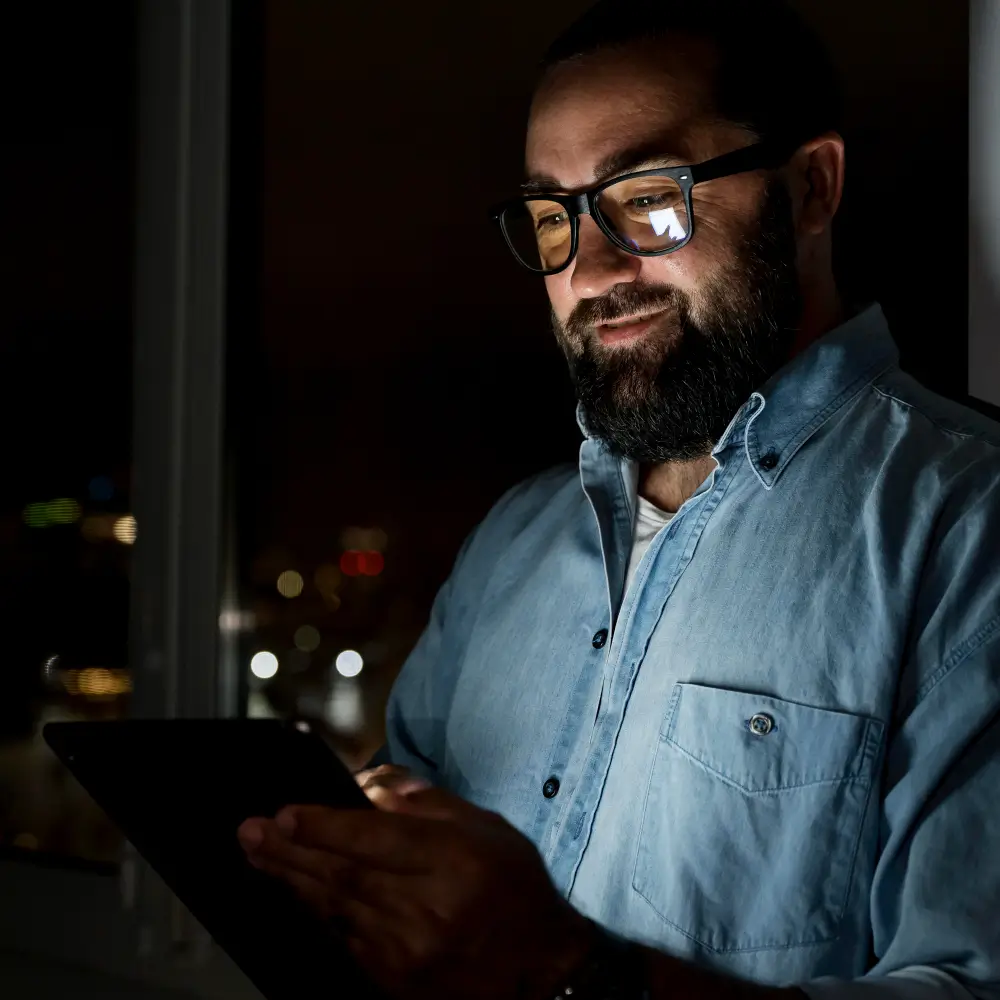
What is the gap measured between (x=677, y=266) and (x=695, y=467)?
0.23m

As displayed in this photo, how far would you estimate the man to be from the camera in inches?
29.3

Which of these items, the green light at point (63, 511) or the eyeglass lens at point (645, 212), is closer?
the eyeglass lens at point (645, 212)

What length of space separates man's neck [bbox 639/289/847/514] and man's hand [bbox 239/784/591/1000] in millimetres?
571

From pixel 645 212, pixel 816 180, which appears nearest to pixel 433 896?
pixel 645 212

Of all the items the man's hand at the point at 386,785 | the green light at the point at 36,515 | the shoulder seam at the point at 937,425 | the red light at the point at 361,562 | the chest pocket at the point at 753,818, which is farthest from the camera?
the green light at the point at 36,515

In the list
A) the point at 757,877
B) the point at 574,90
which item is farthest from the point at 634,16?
the point at 757,877

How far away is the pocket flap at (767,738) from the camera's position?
0.90 m

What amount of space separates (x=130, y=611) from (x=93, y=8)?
1104 mm

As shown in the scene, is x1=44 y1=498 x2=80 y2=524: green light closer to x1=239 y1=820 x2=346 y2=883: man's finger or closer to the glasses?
the glasses

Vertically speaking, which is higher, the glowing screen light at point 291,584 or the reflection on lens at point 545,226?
the reflection on lens at point 545,226

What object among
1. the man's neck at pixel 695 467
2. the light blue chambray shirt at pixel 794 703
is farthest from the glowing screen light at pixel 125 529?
the man's neck at pixel 695 467

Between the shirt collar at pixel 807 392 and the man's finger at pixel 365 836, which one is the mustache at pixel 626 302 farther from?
the man's finger at pixel 365 836

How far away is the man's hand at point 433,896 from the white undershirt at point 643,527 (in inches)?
19.3

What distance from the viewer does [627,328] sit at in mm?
1157
